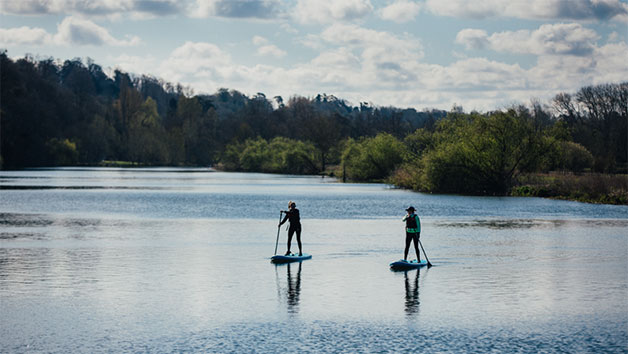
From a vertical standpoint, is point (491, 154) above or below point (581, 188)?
above

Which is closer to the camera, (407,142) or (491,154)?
(491,154)

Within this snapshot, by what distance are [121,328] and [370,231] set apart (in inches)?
920

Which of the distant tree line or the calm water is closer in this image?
the calm water

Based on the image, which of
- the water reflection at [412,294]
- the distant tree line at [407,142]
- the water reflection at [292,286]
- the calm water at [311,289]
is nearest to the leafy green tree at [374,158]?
the distant tree line at [407,142]

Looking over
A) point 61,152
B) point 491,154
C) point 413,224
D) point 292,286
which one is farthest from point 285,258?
point 61,152

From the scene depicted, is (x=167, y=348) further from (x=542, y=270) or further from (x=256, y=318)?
(x=542, y=270)

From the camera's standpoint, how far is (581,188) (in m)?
65.7

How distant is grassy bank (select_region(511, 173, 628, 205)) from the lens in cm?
6137

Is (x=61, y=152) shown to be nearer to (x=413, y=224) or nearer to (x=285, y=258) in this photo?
(x=285, y=258)

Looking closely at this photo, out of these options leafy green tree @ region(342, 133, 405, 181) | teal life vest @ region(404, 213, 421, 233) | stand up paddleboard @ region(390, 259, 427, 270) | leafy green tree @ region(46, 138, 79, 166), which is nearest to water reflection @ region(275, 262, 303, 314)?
stand up paddleboard @ region(390, 259, 427, 270)

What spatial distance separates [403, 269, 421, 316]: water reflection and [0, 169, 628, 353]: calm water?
0.07m

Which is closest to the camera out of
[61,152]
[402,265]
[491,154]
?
[402,265]

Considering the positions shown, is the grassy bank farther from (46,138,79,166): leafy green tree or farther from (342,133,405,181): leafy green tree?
(46,138,79,166): leafy green tree

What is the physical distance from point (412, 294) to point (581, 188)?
49290mm
